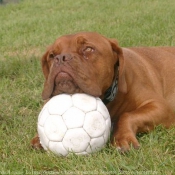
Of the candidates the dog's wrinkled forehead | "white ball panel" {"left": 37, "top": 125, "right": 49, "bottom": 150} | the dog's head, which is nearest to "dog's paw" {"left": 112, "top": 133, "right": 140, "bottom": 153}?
the dog's head

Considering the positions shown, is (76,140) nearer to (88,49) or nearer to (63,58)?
(63,58)

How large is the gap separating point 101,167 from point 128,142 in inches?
18.5

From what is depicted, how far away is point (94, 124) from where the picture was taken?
12.0 feet

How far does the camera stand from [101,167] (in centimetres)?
337

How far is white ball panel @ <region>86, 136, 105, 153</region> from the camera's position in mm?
3633

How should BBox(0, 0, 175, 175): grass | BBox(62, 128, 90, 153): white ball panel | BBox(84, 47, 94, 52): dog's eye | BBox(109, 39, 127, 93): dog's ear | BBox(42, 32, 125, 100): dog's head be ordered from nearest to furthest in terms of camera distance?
BBox(0, 0, 175, 175): grass, BBox(62, 128, 90, 153): white ball panel, BBox(42, 32, 125, 100): dog's head, BBox(84, 47, 94, 52): dog's eye, BBox(109, 39, 127, 93): dog's ear

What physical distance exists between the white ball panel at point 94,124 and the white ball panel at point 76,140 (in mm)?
48

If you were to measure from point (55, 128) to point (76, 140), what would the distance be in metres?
0.19

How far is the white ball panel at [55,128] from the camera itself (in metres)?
3.61

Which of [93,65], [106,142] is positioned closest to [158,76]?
[93,65]

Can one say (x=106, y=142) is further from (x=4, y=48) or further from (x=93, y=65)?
(x=4, y=48)

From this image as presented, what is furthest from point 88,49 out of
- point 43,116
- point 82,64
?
point 43,116

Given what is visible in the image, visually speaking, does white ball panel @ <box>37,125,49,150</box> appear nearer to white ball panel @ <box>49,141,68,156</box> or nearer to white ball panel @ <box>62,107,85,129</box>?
white ball panel @ <box>49,141,68,156</box>

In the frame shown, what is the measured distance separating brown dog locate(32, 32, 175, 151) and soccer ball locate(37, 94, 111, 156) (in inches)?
6.2
